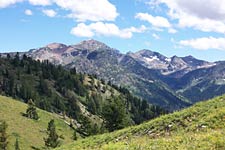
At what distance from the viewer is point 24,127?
146 metres

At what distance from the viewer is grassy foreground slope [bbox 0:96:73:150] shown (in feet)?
426

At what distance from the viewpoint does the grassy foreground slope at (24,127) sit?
426ft

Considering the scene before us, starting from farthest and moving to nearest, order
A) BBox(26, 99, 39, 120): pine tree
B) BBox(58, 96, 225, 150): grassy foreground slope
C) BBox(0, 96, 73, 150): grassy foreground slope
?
1. BBox(26, 99, 39, 120): pine tree
2. BBox(0, 96, 73, 150): grassy foreground slope
3. BBox(58, 96, 225, 150): grassy foreground slope

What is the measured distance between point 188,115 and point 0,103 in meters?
138

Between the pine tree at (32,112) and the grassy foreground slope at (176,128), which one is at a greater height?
the grassy foreground slope at (176,128)

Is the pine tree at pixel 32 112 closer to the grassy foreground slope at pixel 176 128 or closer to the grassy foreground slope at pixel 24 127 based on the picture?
the grassy foreground slope at pixel 24 127

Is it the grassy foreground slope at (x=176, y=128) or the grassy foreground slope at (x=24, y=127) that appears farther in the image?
the grassy foreground slope at (x=24, y=127)

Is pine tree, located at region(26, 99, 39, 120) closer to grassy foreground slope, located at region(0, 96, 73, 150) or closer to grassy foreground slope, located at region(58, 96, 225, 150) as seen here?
grassy foreground slope, located at region(0, 96, 73, 150)

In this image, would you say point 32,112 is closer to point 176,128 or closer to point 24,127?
point 24,127

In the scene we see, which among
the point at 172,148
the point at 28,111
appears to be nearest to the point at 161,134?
the point at 172,148

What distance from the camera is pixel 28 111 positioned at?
162 meters

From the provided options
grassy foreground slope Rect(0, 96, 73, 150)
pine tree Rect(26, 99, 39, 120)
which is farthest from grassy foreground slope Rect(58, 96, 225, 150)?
pine tree Rect(26, 99, 39, 120)

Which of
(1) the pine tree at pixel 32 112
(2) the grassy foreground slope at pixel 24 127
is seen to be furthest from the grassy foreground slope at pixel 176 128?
(1) the pine tree at pixel 32 112

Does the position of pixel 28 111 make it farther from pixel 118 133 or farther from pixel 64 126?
pixel 118 133
